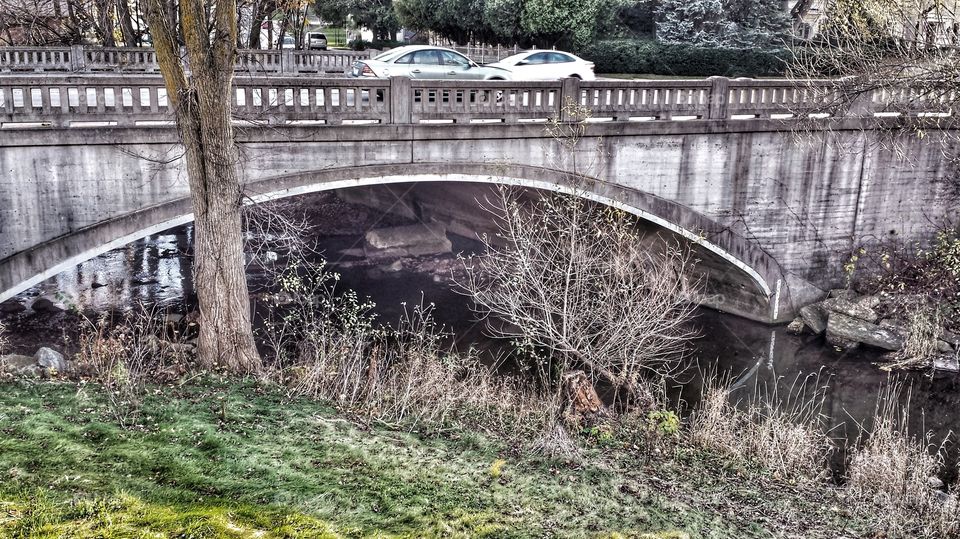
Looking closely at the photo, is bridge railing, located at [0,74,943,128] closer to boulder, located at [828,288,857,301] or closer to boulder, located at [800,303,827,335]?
boulder, located at [828,288,857,301]

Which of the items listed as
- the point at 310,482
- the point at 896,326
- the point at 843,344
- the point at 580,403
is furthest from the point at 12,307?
the point at 896,326

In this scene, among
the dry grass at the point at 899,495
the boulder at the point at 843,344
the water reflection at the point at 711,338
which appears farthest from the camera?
the boulder at the point at 843,344

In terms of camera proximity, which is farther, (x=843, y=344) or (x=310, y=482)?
(x=843, y=344)

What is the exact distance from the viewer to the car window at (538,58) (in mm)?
20672

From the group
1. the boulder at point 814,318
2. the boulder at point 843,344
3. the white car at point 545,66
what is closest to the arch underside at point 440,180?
the boulder at point 814,318

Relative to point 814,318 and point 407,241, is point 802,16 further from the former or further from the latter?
point 407,241

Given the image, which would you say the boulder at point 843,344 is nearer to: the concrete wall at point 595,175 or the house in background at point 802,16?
the concrete wall at point 595,175

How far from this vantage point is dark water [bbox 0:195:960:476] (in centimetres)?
1439

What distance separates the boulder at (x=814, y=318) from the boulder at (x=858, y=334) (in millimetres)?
220

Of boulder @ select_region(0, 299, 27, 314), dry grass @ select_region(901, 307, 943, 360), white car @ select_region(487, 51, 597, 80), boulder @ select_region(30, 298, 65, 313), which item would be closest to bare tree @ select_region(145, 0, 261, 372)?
boulder @ select_region(30, 298, 65, 313)

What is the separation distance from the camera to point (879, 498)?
830 cm

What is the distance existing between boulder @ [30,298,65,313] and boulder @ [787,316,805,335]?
15.2 metres

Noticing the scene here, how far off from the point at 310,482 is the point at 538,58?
16.3m

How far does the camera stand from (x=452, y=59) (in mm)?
20188
